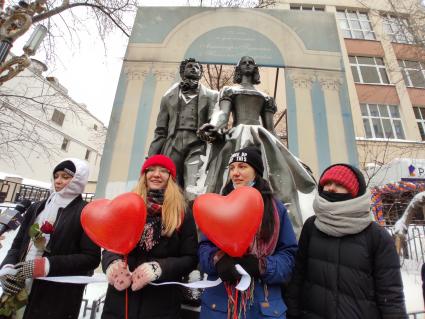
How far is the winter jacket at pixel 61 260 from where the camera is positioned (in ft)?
5.05

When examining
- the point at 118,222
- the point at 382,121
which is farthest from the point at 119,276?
the point at 382,121

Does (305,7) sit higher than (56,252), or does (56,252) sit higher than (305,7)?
(305,7)

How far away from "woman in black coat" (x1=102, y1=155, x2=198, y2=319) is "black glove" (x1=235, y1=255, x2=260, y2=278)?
350mm

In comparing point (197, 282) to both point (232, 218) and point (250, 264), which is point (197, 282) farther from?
point (232, 218)

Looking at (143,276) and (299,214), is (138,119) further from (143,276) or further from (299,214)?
(143,276)

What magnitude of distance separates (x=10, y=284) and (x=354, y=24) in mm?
22324

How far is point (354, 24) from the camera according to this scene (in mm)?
17922

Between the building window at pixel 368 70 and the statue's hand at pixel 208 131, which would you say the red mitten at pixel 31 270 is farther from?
the building window at pixel 368 70

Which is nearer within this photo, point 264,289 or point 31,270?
point 264,289

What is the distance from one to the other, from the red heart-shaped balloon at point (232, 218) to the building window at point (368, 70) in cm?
1839

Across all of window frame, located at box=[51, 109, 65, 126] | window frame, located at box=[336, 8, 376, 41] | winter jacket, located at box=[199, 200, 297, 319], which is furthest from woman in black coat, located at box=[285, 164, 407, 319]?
window frame, located at box=[51, 109, 65, 126]

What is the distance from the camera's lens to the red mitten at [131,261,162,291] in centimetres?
121

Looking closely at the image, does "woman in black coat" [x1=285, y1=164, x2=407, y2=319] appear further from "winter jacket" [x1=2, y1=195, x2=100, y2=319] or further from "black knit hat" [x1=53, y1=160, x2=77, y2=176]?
"black knit hat" [x1=53, y1=160, x2=77, y2=176]

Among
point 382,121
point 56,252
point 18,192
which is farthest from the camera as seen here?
point 382,121
